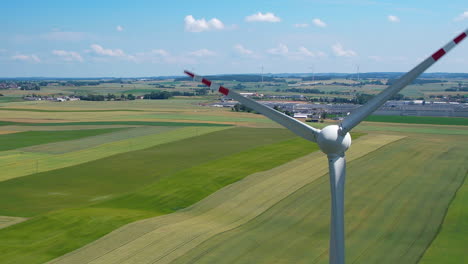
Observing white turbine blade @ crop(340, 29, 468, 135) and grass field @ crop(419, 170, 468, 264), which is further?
grass field @ crop(419, 170, 468, 264)

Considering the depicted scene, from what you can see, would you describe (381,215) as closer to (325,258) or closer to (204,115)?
(325,258)

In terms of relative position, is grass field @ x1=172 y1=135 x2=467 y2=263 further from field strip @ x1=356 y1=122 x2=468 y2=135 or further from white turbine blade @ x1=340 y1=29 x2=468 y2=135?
field strip @ x1=356 y1=122 x2=468 y2=135

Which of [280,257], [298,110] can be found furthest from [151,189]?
[298,110]

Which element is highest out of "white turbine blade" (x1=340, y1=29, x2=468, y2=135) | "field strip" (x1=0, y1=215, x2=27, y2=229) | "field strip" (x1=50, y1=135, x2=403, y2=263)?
"white turbine blade" (x1=340, y1=29, x2=468, y2=135)

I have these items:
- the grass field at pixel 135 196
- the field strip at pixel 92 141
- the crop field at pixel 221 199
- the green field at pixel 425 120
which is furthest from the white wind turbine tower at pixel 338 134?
the green field at pixel 425 120

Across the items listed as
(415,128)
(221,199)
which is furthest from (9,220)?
(415,128)

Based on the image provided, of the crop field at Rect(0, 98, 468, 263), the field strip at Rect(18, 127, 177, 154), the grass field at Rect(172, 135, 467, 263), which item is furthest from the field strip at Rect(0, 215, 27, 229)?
the field strip at Rect(18, 127, 177, 154)

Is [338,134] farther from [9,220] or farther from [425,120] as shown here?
[425,120]
